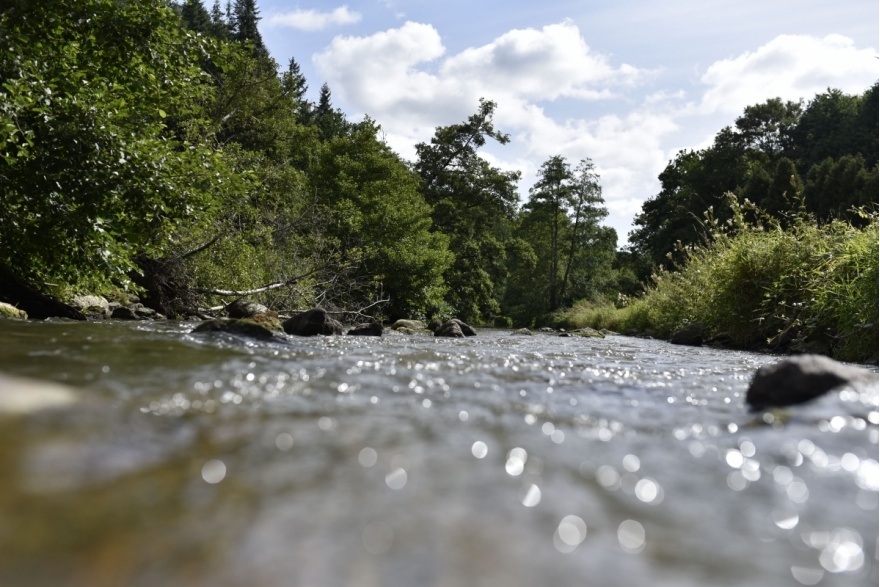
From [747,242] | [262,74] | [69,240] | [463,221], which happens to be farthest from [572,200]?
[69,240]

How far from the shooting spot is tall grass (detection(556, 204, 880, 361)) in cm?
830

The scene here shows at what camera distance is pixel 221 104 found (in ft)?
97.8

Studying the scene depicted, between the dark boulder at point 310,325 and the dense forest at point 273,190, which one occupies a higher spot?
the dense forest at point 273,190

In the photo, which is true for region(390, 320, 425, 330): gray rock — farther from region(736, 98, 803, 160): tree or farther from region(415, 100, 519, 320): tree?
region(736, 98, 803, 160): tree

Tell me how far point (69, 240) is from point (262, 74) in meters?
27.9

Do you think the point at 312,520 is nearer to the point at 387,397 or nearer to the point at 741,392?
the point at 387,397

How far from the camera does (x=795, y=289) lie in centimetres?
1074

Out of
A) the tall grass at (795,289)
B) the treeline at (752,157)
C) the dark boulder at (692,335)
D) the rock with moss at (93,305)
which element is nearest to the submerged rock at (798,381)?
the tall grass at (795,289)

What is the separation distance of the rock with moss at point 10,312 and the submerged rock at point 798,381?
898 centimetres

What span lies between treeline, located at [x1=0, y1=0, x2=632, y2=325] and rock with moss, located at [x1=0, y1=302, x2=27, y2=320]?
0.74 metres

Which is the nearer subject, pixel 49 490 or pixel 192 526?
pixel 192 526

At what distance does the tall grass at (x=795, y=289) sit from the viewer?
8.30m

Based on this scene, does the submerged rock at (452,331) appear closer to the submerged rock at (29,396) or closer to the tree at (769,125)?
the submerged rock at (29,396)

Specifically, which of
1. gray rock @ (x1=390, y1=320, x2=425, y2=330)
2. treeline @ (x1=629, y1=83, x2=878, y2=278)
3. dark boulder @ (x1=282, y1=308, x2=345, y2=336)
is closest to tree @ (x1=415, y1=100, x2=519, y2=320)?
treeline @ (x1=629, y1=83, x2=878, y2=278)
